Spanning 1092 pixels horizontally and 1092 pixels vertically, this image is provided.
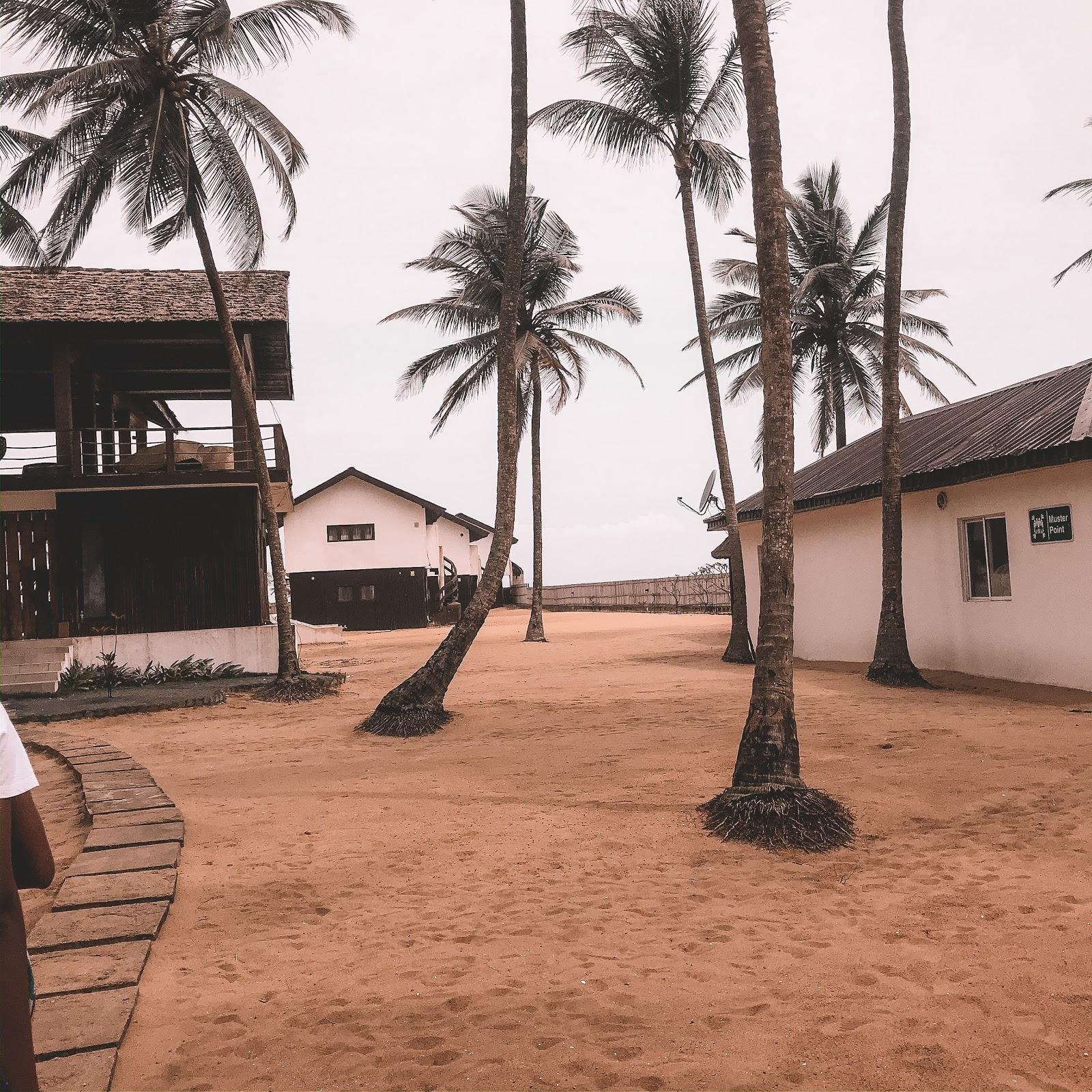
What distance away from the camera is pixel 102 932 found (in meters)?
4.30

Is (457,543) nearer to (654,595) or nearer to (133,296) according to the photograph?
(654,595)

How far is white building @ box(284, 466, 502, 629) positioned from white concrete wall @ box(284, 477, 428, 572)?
3 centimetres

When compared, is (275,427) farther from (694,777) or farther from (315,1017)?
(315,1017)

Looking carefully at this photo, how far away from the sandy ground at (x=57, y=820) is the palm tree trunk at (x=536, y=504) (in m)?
16.2

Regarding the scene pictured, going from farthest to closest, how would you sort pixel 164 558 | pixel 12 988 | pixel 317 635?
1. pixel 317 635
2. pixel 164 558
3. pixel 12 988

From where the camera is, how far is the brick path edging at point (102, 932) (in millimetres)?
3260

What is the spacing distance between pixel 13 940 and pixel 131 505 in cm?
1550

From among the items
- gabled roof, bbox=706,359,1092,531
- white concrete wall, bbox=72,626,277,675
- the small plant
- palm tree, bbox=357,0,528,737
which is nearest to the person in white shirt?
palm tree, bbox=357,0,528,737

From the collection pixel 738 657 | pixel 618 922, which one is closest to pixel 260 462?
pixel 738 657

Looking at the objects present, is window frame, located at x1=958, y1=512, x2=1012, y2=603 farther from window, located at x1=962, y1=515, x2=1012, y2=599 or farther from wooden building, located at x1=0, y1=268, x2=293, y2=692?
wooden building, located at x1=0, y1=268, x2=293, y2=692

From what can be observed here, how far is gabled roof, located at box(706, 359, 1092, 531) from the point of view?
10.8 metres

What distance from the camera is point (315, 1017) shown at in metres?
3.63

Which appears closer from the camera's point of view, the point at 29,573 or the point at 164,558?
the point at 29,573

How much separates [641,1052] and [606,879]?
1.95 meters
